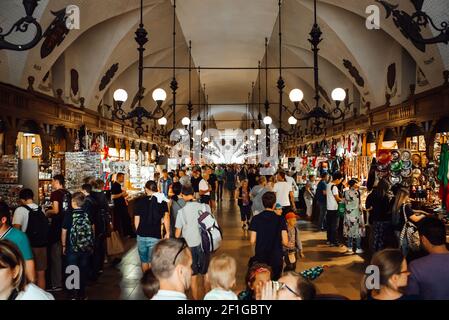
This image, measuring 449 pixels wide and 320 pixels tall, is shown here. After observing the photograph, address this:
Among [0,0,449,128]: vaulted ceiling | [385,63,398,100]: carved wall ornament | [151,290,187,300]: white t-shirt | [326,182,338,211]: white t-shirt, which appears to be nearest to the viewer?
[151,290,187,300]: white t-shirt

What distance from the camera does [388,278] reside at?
8.41 ft

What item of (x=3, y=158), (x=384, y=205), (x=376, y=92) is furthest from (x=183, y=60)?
(x=384, y=205)

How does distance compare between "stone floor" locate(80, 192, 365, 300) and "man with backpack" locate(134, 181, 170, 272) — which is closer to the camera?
"man with backpack" locate(134, 181, 170, 272)

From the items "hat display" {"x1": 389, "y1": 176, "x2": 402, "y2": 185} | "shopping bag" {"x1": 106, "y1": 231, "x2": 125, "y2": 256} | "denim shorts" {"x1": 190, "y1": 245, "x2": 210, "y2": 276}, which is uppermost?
"hat display" {"x1": 389, "y1": 176, "x2": 402, "y2": 185}

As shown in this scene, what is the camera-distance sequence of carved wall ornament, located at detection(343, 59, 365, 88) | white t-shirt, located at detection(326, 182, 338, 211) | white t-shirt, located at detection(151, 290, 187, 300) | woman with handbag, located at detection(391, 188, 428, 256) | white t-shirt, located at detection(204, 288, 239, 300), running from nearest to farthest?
white t-shirt, located at detection(151, 290, 187, 300) < white t-shirt, located at detection(204, 288, 239, 300) < woman with handbag, located at detection(391, 188, 428, 256) < white t-shirt, located at detection(326, 182, 338, 211) < carved wall ornament, located at detection(343, 59, 365, 88)

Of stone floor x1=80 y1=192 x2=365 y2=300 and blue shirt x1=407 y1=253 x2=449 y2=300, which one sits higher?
blue shirt x1=407 y1=253 x2=449 y2=300

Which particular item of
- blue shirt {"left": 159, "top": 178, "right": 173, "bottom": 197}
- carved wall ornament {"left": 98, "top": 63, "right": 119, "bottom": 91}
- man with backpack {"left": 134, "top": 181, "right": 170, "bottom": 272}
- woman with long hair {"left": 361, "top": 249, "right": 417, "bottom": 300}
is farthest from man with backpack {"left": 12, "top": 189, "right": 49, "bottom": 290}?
carved wall ornament {"left": 98, "top": 63, "right": 119, "bottom": 91}

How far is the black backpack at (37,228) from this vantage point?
17.2ft

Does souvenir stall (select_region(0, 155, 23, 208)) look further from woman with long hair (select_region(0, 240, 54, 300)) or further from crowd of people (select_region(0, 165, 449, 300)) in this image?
woman with long hair (select_region(0, 240, 54, 300))

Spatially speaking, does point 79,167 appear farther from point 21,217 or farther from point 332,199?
point 332,199

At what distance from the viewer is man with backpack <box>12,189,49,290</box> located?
5.19m

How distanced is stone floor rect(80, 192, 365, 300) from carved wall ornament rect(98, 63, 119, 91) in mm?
6320

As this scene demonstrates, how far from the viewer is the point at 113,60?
1346 centimetres

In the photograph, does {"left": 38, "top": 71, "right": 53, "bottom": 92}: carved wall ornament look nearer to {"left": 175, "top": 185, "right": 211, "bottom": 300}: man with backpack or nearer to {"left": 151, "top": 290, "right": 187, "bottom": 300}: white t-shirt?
{"left": 175, "top": 185, "right": 211, "bottom": 300}: man with backpack
